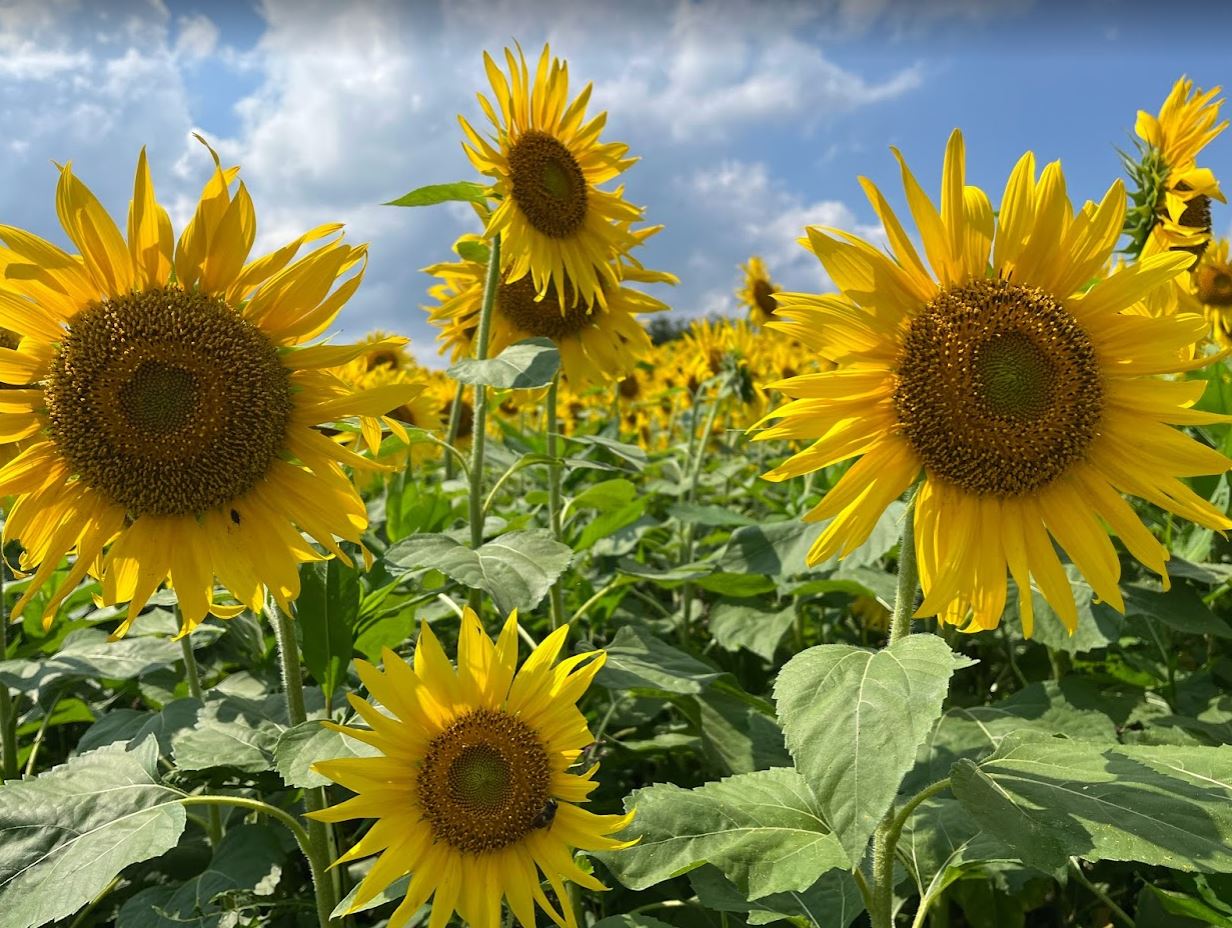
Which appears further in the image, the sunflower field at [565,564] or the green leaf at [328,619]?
the green leaf at [328,619]

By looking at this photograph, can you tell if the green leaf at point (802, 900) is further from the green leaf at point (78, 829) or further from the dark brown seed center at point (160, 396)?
the dark brown seed center at point (160, 396)

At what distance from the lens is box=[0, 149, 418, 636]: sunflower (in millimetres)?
2135

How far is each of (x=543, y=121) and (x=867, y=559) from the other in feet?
6.31

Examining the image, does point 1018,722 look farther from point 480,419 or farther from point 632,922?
point 480,419

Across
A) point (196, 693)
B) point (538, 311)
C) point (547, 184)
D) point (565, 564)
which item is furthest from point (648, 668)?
point (538, 311)

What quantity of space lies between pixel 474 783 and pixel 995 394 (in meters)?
1.34

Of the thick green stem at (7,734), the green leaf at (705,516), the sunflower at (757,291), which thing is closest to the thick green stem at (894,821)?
the green leaf at (705,516)

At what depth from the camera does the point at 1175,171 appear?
381 centimetres

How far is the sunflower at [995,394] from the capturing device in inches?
80.6

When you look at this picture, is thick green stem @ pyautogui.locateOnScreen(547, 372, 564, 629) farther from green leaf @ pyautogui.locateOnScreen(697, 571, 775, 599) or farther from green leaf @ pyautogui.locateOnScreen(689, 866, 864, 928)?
green leaf @ pyautogui.locateOnScreen(689, 866, 864, 928)

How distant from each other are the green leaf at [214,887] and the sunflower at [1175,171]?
11.6 feet

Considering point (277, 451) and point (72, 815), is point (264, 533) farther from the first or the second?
point (72, 815)

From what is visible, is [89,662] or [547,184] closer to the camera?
[89,662]

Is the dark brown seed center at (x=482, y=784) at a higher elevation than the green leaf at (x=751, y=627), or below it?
higher
